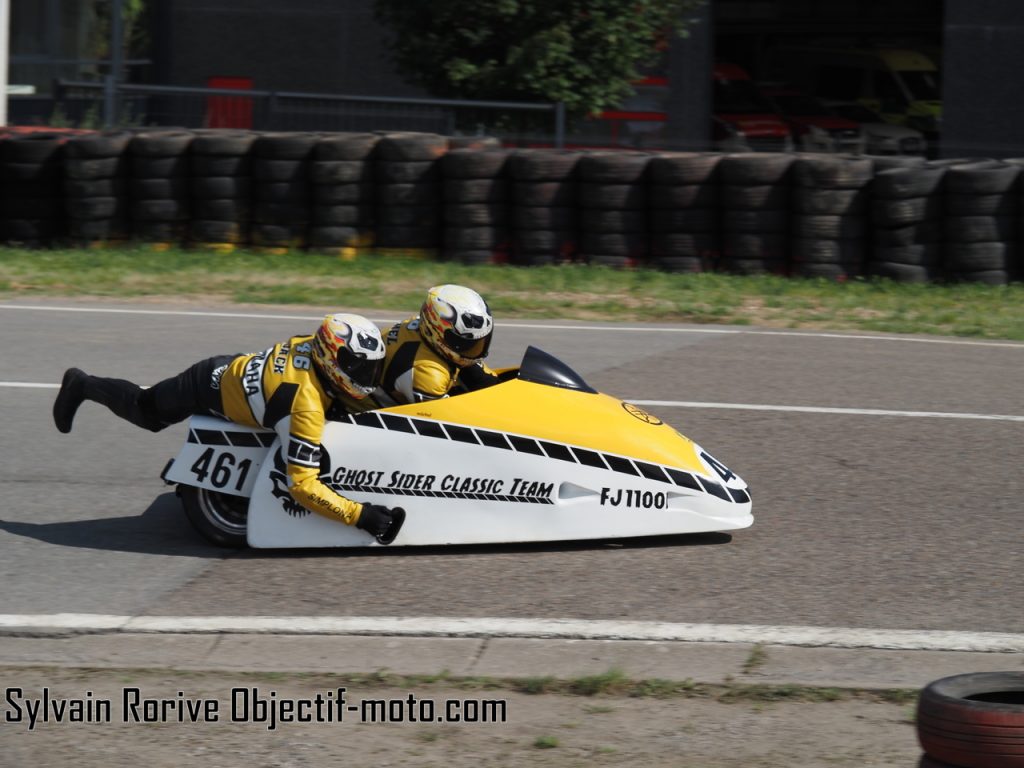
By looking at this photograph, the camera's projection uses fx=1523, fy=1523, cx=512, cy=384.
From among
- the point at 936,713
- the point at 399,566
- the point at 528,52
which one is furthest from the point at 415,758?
the point at 528,52

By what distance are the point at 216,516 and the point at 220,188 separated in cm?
865

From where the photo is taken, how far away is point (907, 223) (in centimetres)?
1391

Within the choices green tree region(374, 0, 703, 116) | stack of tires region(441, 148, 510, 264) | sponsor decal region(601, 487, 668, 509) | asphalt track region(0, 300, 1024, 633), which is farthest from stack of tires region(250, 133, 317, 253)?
sponsor decal region(601, 487, 668, 509)

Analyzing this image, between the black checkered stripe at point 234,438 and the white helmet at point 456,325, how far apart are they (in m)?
0.88

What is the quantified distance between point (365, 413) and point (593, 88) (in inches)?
530

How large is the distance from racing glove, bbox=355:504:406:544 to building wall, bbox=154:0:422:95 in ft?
74.8

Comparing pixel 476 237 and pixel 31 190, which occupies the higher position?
pixel 31 190

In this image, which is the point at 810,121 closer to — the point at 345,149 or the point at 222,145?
the point at 345,149

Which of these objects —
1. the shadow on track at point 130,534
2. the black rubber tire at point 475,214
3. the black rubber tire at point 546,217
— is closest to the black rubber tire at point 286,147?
the black rubber tire at point 475,214

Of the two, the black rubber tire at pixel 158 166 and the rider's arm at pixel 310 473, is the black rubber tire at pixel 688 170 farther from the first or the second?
the rider's arm at pixel 310 473

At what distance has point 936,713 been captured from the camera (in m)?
4.16

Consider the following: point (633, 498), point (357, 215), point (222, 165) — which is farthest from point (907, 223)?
point (633, 498)

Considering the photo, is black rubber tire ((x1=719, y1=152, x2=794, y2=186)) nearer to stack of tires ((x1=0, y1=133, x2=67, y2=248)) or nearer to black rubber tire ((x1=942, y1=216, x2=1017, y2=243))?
black rubber tire ((x1=942, y1=216, x2=1017, y2=243))

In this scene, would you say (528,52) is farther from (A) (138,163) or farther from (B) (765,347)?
(B) (765,347)
